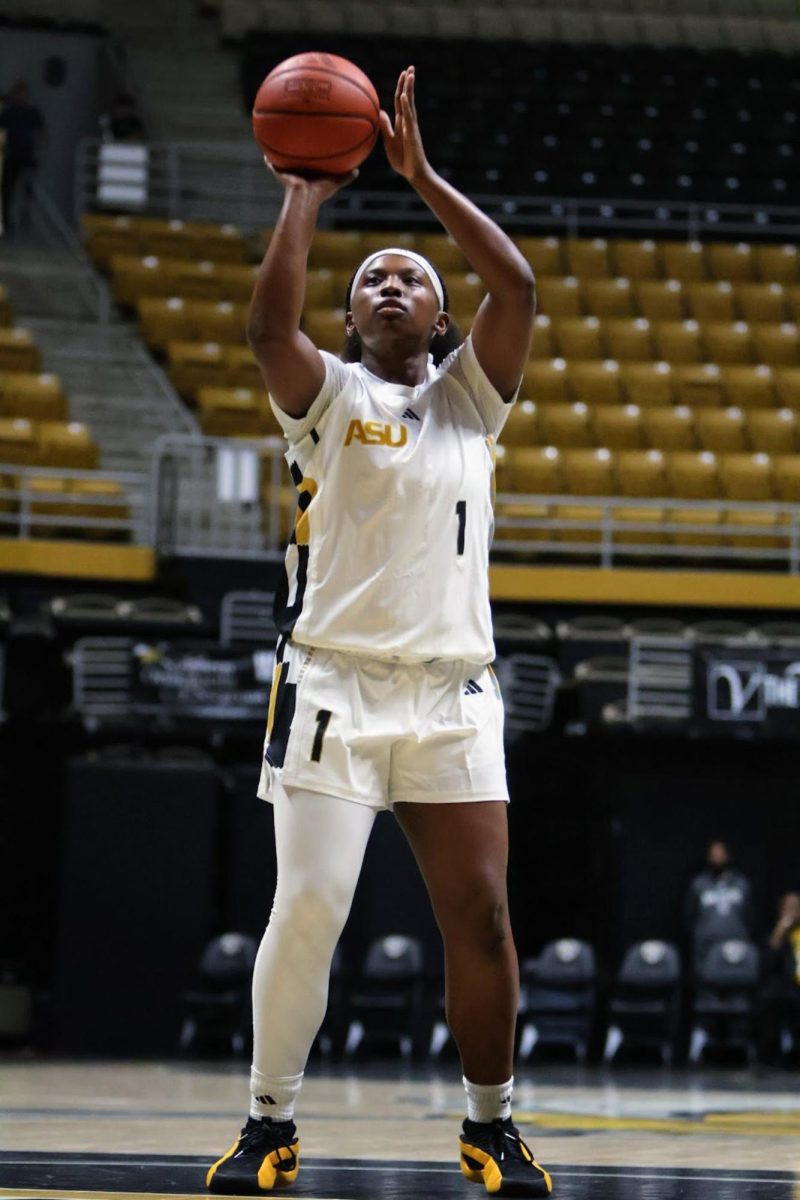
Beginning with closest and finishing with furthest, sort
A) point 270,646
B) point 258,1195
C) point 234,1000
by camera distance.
A: point 258,1195 → point 234,1000 → point 270,646

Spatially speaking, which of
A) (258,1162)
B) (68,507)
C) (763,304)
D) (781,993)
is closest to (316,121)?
(258,1162)

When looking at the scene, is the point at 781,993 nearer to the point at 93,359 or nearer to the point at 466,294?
the point at 466,294

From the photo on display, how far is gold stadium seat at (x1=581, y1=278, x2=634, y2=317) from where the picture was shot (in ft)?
57.1

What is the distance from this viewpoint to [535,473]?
1457cm

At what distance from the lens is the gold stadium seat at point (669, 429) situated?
1549cm

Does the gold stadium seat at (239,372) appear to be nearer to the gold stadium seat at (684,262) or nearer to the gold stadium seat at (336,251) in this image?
the gold stadium seat at (336,251)

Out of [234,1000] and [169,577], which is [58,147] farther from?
[234,1000]

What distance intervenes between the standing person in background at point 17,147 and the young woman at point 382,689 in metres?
15.1

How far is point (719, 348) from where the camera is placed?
1691 cm

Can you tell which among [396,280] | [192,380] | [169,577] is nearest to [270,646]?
[169,577]

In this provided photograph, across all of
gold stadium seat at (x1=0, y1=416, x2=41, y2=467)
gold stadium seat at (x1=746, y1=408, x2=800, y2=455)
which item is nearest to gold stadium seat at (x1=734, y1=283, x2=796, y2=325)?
gold stadium seat at (x1=746, y1=408, x2=800, y2=455)

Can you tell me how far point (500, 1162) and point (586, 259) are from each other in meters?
15.1

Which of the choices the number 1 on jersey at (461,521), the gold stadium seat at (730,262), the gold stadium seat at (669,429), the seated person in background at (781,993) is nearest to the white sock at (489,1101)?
the number 1 on jersey at (461,521)

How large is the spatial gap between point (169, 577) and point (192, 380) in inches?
124
